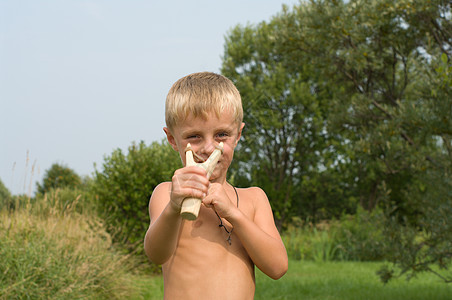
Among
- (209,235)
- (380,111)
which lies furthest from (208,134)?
(380,111)

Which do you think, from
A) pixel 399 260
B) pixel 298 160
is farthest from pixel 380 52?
pixel 298 160

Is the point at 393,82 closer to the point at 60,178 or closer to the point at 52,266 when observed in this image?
the point at 52,266

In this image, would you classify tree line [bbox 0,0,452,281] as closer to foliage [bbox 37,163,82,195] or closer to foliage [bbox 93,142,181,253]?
foliage [bbox 93,142,181,253]

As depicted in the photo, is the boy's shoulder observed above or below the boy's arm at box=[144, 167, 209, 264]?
above

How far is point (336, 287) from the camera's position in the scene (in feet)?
27.0

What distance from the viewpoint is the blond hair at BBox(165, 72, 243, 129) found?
6.32 feet

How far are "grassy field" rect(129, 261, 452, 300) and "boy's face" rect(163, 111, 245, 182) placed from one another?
547cm

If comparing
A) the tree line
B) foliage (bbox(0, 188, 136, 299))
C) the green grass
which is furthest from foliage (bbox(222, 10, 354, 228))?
foliage (bbox(0, 188, 136, 299))

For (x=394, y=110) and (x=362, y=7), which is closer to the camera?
(x=394, y=110)

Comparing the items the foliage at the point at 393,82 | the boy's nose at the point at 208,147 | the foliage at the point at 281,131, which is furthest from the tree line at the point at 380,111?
the foliage at the point at 281,131

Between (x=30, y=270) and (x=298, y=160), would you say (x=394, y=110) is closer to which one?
(x=30, y=270)

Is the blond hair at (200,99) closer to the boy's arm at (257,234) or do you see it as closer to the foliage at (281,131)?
the boy's arm at (257,234)

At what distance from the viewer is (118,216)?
9.11 metres

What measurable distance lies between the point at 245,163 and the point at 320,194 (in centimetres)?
386
